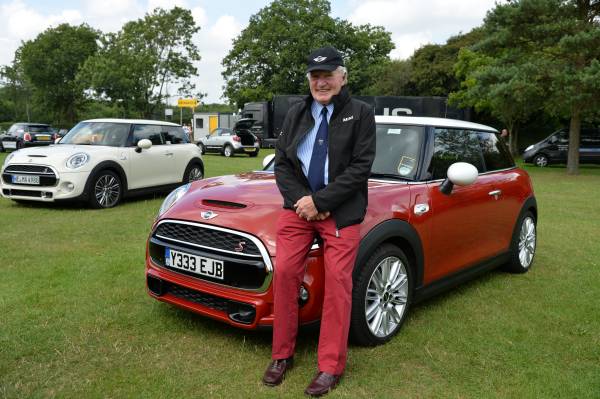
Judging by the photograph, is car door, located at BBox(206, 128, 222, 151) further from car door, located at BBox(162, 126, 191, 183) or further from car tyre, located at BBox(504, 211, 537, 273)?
car tyre, located at BBox(504, 211, 537, 273)

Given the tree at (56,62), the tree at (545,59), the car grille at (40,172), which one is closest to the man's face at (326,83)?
the car grille at (40,172)

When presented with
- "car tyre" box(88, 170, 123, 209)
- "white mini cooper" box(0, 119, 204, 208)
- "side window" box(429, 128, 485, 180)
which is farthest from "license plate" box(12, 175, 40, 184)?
"side window" box(429, 128, 485, 180)

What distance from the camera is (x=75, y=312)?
12.9 ft

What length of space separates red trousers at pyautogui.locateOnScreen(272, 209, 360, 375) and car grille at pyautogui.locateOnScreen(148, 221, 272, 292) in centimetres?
18

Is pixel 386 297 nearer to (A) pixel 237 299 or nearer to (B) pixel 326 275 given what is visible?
(B) pixel 326 275

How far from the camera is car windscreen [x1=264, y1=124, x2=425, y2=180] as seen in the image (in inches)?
154

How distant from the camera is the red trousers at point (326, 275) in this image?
9.39ft

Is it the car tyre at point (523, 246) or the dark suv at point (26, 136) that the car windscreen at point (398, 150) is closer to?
the car tyre at point (523, 246)

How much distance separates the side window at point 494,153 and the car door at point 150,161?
6266mm

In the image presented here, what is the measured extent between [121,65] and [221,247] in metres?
42.2

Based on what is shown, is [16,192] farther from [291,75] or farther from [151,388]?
[291,75]

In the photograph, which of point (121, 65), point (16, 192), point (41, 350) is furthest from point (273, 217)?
point (121, 65)

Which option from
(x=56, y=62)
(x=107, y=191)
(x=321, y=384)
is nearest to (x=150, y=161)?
(x=107, y=191)

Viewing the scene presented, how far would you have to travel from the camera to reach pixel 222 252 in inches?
125
